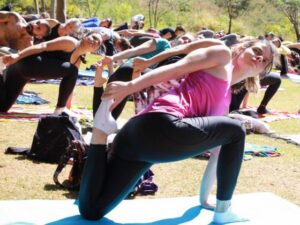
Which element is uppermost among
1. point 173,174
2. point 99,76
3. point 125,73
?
point 99,76

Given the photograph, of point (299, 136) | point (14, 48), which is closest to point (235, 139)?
point (299, 136)

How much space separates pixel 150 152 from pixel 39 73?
160 inches

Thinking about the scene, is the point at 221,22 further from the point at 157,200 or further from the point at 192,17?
the point at 157,200

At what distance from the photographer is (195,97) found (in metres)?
3.10

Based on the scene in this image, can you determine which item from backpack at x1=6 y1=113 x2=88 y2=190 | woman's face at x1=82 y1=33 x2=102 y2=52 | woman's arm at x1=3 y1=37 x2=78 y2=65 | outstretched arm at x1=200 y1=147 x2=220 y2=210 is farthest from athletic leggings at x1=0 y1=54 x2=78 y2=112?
Answer: outstretched arm at x1=200 y1=147 x2=220 y2=210

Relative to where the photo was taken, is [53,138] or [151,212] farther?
[53,138]

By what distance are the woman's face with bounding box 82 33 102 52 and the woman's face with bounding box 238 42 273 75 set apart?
2.43 m

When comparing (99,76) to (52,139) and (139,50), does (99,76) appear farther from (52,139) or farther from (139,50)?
(52,139)

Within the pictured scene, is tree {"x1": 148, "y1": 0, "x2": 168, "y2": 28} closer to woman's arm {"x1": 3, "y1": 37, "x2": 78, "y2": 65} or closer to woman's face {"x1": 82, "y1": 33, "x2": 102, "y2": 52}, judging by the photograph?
woman's arm {"x1": 3, "y1": 37, "x2": 78, "y2": 65}

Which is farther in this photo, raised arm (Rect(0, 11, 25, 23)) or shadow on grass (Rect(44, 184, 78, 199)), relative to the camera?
raised arm (Rect(0, 11, 25, 23))

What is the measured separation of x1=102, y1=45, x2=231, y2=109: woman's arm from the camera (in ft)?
9.32

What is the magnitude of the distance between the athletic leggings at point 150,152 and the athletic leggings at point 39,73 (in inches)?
146

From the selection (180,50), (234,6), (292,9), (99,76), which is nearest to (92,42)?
(99,76)

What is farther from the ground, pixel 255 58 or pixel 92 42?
pixel 255 58
